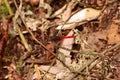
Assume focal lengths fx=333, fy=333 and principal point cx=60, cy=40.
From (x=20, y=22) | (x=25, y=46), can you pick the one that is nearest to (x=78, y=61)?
(x=25, y=46)

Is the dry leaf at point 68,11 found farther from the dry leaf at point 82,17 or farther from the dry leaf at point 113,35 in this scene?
the dry leaf at point 113,35

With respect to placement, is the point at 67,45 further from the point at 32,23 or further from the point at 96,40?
the point at 32,23

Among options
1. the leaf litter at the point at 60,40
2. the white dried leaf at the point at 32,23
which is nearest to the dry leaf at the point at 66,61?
the leaf litter at the point at 60,40

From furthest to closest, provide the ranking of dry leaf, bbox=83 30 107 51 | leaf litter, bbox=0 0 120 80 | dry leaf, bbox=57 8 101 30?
dry leaf, bbox=57 8 101 30 < dry leaf, bbox=83 30 107 51 < leaf litter, bbox=0 0 120 80

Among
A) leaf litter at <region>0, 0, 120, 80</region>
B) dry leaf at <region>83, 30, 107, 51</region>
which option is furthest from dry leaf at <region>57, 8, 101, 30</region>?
dry leaf at <region>83, 30, 107, 51</region>

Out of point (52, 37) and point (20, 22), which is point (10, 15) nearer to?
point (20, 22)

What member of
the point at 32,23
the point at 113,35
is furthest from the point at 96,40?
the point at 32,23

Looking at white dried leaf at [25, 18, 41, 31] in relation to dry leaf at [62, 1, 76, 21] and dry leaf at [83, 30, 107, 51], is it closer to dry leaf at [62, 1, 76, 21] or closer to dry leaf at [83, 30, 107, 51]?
dry leaf at [62, 1, 76, 21]

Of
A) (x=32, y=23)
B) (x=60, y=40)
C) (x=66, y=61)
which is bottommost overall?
(x=66, y=61)
